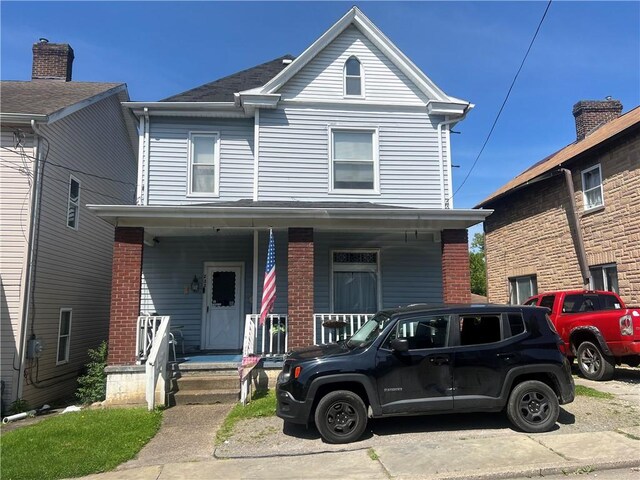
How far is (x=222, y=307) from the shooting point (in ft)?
37.9

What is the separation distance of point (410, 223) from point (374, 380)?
4.45 metres

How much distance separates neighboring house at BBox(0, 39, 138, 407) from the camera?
1030cm

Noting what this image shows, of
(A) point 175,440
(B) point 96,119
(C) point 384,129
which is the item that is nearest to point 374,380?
(A) point 175,440

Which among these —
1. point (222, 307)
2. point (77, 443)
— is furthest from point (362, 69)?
point (77, 443)

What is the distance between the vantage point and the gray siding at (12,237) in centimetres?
1001

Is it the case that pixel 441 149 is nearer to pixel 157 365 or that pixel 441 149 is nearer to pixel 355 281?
pixel 355 281

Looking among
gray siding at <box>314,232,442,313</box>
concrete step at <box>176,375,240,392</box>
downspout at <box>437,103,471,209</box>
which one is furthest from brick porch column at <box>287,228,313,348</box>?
downspout at <box>437,103,471,209</box>

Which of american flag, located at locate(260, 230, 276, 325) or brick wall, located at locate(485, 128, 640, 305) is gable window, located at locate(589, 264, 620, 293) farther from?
american flag, located at locate(260, 230, 276, 325)

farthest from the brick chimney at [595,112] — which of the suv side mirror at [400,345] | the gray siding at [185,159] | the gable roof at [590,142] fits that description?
the suv side mirror at [400,345]

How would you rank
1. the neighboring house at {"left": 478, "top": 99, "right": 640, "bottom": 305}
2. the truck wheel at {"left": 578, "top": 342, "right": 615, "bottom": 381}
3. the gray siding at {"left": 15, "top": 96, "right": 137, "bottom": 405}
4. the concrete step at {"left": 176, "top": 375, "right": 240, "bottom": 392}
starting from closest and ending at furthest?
1. the concrete step at {"left": 176, "top": 375, "right": 240, "bottom": 392}
2. the truck wheel at {"left": 578, "top": 342, "right": 615, "bottom": 381}
3. the gray siding at {"left": 15, "top": 96, "right": 137, "bottom": 405}
4. the neighboring house at {"left": 478, "top": 99, "right": 640, "bottom": 305}

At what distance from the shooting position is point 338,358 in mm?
6020

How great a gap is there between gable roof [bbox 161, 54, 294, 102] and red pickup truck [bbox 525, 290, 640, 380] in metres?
9.33

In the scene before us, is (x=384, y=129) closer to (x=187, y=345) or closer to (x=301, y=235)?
(x=301, y=235)

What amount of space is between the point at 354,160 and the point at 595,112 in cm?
1070
